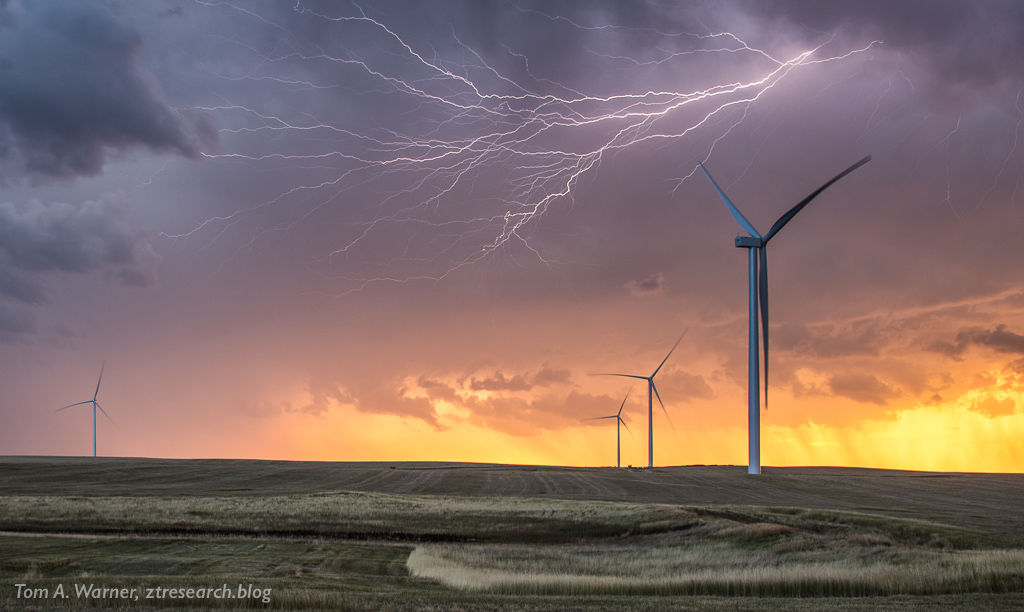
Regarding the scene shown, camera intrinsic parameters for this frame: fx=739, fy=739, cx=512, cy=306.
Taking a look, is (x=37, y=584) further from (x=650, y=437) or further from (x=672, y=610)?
(x=650, y=437)

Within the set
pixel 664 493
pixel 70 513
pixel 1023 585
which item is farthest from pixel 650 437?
pixel 1023 585

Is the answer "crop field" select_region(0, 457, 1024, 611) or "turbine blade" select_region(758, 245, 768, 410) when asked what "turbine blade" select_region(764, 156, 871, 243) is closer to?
"turbine blade" select_region(758, 245, 768, 410)

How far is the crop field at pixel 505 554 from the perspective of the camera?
16203 mm

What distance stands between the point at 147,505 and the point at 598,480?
4247 cm

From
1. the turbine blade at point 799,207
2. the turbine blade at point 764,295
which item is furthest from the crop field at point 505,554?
the turbine blade at point 799,207

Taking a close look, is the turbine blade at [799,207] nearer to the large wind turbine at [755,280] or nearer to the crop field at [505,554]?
the large wind turbine at [755,280]

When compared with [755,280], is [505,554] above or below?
below

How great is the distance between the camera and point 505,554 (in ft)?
91.6

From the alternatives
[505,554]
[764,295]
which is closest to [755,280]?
[764,295]

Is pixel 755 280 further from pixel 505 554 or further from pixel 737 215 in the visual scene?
pixel 505 554

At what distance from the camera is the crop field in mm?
16203

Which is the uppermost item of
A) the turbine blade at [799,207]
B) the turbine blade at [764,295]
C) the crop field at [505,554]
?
the turbine blade at [799,207]

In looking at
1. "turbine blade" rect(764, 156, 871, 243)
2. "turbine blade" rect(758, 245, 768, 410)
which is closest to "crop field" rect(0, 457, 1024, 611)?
"turbine blade" rect(758, 245, 768, 410)

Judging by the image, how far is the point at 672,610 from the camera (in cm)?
1504
